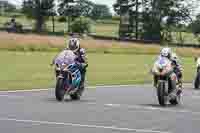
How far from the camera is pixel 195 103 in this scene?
20.2m

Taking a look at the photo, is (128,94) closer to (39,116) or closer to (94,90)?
(94,90)

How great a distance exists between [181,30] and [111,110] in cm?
10368

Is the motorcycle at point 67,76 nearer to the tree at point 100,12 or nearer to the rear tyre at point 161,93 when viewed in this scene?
the rear tyre at point 161,93

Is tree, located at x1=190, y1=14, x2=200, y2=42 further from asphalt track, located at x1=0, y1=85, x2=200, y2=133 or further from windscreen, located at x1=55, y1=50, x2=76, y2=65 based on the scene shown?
windscreen, located at x1=55, y1=50, x2=76, y2=65

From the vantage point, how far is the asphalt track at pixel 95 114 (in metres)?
13.2

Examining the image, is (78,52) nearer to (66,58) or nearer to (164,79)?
(66,58)

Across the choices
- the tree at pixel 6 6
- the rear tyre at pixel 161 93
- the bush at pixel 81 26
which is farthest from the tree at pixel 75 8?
the rear tyre at pixel 161 93

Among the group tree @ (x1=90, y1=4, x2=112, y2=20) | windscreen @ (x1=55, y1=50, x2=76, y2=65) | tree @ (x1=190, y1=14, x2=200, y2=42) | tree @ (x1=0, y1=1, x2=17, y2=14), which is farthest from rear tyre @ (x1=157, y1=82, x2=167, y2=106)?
tree @ (x1=0, y1=1, x2=17, y2=14)

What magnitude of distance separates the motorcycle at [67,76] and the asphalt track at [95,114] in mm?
297

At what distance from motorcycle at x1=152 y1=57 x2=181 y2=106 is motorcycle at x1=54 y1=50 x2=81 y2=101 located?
2252 mm

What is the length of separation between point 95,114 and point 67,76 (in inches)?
135

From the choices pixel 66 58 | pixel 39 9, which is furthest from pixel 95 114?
pixel 39 9

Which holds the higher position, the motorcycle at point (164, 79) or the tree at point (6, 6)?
the motorcycle at point (164, 79)

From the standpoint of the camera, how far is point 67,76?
1884cm
